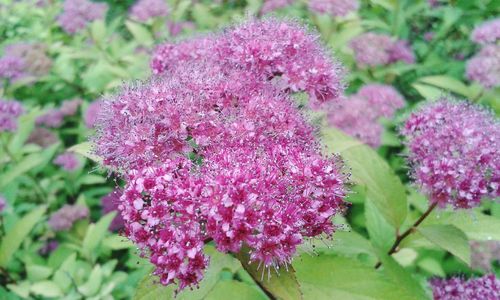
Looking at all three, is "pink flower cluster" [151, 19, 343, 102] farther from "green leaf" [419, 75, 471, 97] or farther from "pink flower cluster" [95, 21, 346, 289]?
"green leaf" [419, 75, 471, 97]

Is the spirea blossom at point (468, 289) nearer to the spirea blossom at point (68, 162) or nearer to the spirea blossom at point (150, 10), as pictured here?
the spirea blossom at point (68, 162)

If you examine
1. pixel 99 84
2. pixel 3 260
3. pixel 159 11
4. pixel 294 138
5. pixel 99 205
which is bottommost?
pixel 99 205

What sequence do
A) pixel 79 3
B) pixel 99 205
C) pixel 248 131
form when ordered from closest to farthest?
pixel 248 131 → pixel 99 205 → pixel 79 3

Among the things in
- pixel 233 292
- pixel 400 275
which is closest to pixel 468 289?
pixel 400 275

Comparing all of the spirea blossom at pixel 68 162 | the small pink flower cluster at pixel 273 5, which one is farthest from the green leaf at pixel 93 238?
the small pink flower cluster at pixel 273 5

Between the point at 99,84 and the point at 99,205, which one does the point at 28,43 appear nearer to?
the point at 99,84

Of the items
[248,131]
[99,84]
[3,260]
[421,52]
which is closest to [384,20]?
[421,52]

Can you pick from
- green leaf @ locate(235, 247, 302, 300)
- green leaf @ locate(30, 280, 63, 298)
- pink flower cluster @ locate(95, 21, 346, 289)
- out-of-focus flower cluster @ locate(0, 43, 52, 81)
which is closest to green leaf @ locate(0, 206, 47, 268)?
green leaf @ locate(30, 280, 63, 298)
